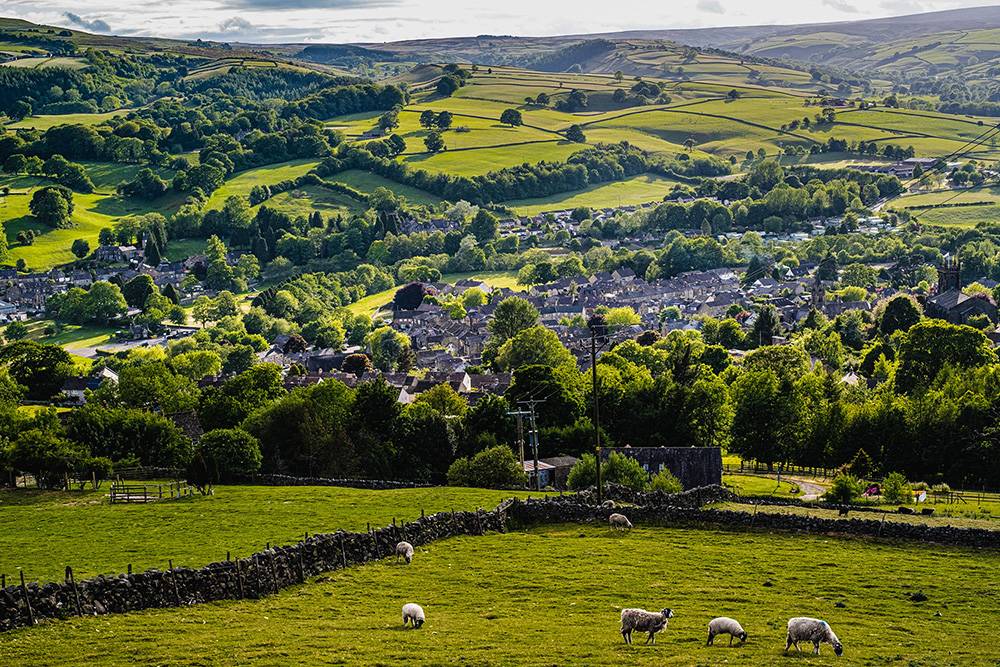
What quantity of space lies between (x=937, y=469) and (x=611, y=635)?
42.7 m

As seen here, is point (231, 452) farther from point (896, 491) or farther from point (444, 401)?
point (896, 491)

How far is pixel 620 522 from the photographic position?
40.4 metres

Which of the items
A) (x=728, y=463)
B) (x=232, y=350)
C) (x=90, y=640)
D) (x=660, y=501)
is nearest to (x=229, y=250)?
(x=232, y=350)

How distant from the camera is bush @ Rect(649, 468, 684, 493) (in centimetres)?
5109

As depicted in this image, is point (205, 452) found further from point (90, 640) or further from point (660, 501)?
point (90, 640)

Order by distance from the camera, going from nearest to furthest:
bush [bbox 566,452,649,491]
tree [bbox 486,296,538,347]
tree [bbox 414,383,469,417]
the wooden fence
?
the wooden fence, bush [bbox 566,452,649,491], tree [bbox 414,383,469,417], tree [bbox 486,296,538,347]

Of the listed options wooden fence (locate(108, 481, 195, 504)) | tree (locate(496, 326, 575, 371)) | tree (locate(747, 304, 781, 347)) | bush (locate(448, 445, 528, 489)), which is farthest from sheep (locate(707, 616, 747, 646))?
tree (locate(747, 304, 781, 347))

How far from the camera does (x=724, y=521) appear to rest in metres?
39.9

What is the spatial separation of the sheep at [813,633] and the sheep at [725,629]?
99cm

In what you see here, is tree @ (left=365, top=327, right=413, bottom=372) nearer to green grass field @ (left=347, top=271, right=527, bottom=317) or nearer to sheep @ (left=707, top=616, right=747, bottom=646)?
green grass field @ (left=347, top=271, right=527, bottom=317)

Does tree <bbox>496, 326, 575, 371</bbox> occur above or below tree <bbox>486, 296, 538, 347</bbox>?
above

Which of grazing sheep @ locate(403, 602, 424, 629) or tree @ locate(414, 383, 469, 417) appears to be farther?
tree @ locate(414, 383, 469, 417)

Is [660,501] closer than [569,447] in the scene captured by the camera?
Yes

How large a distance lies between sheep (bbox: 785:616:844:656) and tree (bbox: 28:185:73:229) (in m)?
184
